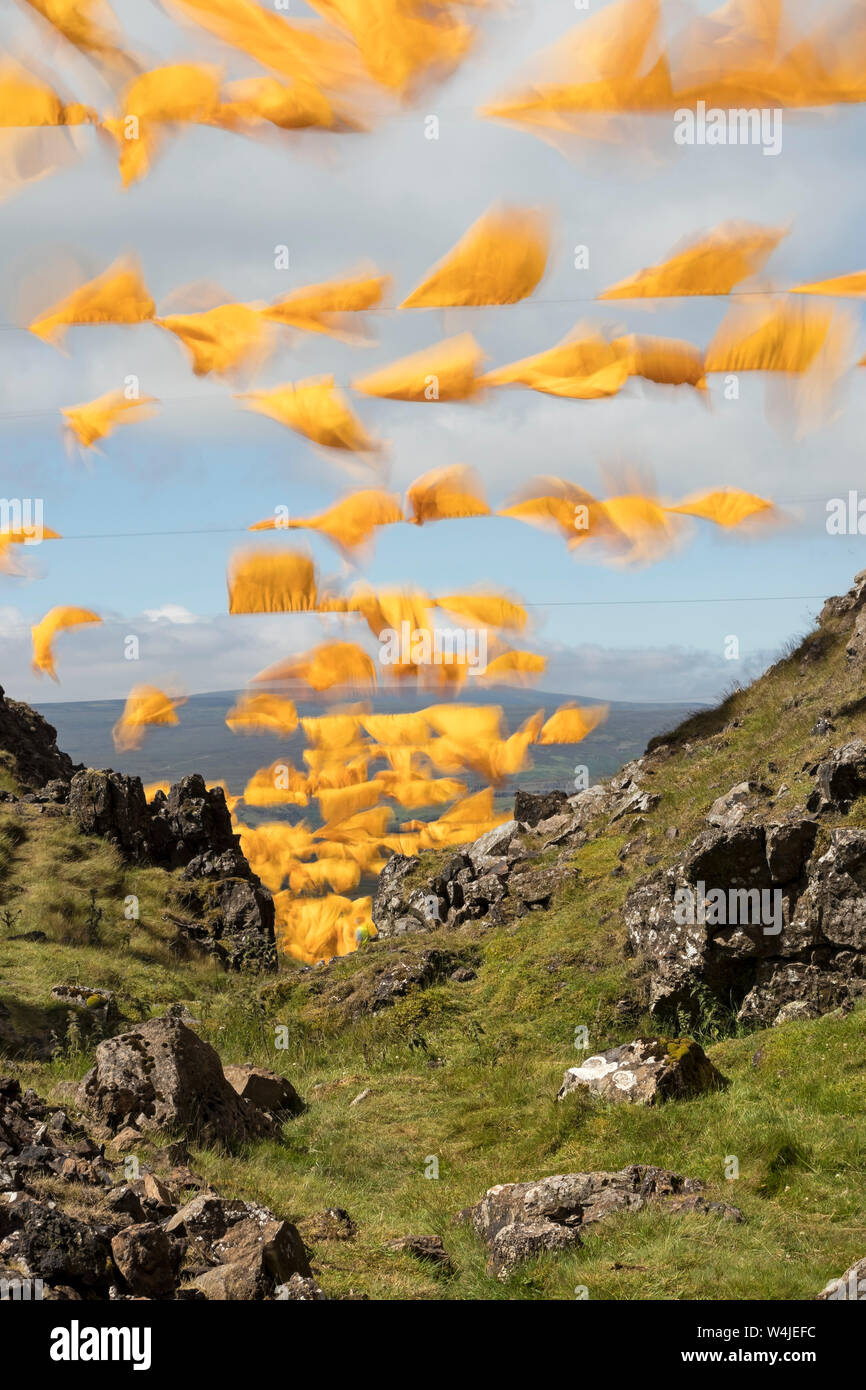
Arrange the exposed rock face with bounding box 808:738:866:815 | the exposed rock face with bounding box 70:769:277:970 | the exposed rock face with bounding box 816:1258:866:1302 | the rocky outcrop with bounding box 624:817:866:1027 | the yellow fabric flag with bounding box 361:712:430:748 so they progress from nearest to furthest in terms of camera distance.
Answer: the exposed rock face with bounding box 816:1258:866:1302 < the rocky outcrop with bounding box 624:817:866:1027 < the exposed rock face with bounding box 808:738:866:815 < the exposed rock face with bounding box 70:769:277:970 < the yellow fabric flag with bounding box 361:712:430:748

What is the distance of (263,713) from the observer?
39406 mm

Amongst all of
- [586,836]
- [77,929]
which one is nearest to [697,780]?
[586,836]

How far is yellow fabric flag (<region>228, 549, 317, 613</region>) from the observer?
3081 centimetres

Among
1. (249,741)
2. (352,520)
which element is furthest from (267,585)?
(249,741)

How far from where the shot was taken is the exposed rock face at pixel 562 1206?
7.29 meters

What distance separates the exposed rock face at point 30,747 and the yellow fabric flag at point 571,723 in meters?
14.5

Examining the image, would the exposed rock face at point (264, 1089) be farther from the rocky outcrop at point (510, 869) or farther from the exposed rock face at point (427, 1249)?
the rocky outcrop at point (510, 869)

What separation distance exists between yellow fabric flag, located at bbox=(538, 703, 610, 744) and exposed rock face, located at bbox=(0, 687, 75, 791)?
14.5 m

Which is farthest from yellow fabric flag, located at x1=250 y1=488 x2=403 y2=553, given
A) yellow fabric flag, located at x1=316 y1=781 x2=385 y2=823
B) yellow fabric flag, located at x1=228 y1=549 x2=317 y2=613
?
yellow fabric flag, located at x1=316 y1=781 x2=385 y2=823

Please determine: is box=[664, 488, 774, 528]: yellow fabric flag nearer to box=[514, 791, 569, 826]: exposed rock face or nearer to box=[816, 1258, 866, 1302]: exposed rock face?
box=[514, 791, 569, 826]: exposed rock face

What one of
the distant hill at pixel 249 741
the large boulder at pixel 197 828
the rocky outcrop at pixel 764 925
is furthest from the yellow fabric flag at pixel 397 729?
the rocky outcrop at pixel 764 925
